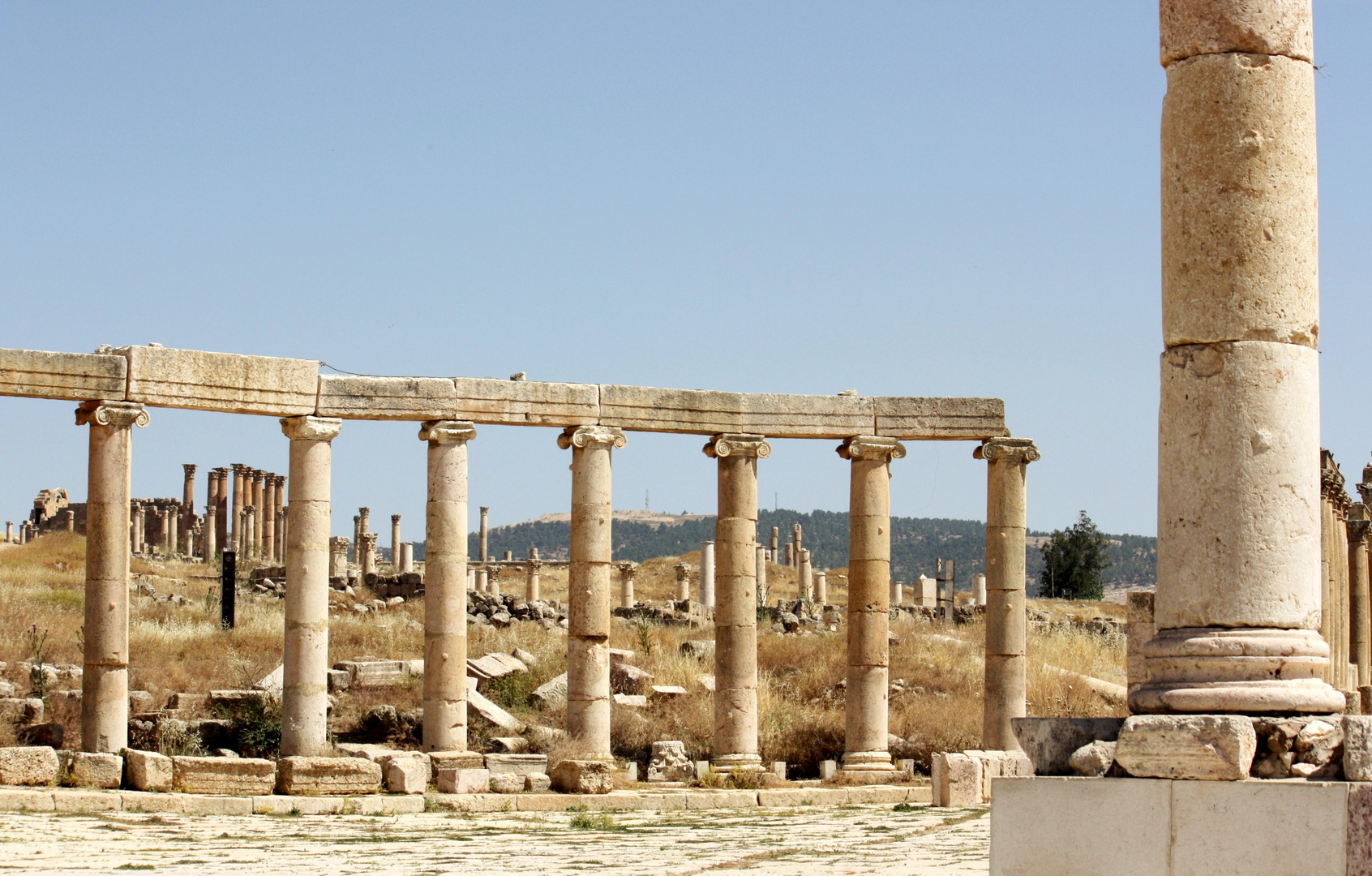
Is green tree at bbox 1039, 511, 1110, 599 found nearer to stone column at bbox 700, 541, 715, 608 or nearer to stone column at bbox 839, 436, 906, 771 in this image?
stone column at bbox 700, 541, 715, 608

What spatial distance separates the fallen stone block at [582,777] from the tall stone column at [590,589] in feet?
3.81

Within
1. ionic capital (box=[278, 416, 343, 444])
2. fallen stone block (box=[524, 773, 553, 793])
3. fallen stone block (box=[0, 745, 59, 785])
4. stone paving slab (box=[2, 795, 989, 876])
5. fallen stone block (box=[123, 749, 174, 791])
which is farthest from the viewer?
ionic capital (box=[278, 416, 343, 444])

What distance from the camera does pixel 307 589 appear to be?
22.8 m

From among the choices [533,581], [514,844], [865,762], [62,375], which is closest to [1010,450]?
[865,762]

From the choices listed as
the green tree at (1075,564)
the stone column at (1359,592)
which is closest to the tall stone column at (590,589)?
the stone column at (1359,592)

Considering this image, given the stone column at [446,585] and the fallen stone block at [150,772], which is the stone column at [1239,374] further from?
the stone column at [446,585]

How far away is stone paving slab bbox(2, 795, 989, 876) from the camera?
1465 cm

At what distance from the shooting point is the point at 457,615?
77.2 ft

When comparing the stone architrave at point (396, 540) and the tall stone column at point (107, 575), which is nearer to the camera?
the tall stone column at point (107, 575)

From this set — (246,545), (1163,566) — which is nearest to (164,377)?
(1163,566)

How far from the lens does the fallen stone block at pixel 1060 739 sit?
11250mm

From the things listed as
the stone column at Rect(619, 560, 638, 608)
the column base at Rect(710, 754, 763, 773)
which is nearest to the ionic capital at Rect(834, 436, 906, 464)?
the column base at Rect(710, 754, 763, 773)

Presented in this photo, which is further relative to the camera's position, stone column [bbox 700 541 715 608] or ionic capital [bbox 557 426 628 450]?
stone column [bbox 700 541 715 608]

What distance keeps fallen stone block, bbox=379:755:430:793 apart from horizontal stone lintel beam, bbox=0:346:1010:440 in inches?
199
